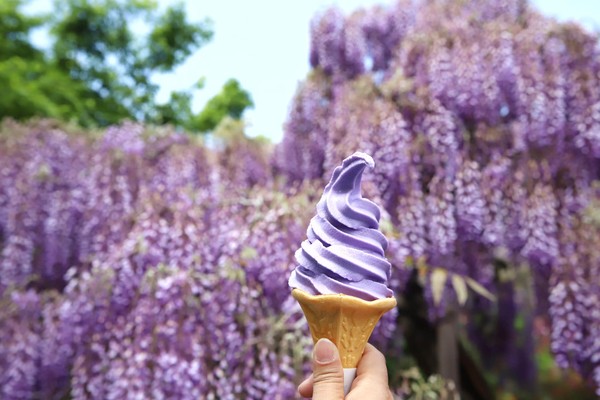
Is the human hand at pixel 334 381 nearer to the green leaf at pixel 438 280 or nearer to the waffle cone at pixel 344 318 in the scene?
the waffle cone at pixel 344 318

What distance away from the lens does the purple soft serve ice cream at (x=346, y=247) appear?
67.1 inches

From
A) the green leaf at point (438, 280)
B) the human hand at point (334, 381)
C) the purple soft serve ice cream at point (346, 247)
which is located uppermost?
the purple soft serve ice cream at point (346, 247)

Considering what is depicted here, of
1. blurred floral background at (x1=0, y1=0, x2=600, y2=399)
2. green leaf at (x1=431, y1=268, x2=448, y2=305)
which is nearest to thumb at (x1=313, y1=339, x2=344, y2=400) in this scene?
blurred floral background at (x1=0, y1=0, x2=600, y2=399)

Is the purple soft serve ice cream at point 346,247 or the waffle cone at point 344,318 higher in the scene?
the purple soft serve ice cream at point 346,247

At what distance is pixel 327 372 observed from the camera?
1.58 meters

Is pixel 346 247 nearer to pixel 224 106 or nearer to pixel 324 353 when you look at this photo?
pixel 324 353

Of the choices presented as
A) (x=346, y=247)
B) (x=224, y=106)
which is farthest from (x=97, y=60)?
(x=346, y=247)

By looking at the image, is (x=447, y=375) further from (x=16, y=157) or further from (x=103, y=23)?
A: (x=103, y=23)

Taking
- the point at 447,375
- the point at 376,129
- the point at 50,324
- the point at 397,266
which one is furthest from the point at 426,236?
the point at 50,324

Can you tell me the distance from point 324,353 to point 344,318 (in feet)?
0.37

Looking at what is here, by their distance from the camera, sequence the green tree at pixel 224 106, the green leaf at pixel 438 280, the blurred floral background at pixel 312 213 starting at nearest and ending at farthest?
the blurred floral background at pixel 312 213, the green leaf at pixel 438 280, the green tree at pixel 224 106

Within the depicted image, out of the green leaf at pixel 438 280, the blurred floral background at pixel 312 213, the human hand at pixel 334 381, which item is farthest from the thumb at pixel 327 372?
the green leaf at pixel 438 280

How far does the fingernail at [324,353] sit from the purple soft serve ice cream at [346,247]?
15cm

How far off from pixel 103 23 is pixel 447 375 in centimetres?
1300
